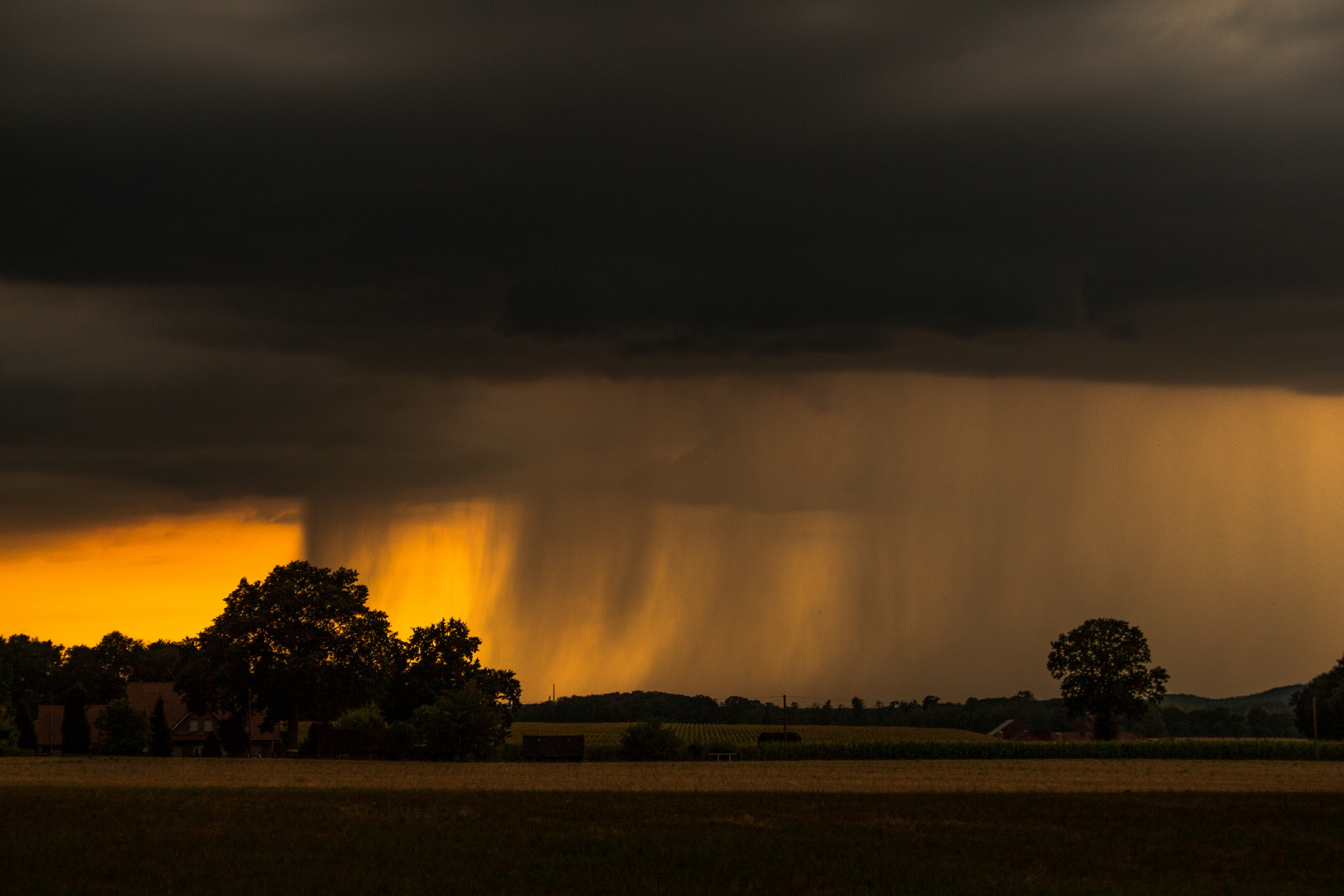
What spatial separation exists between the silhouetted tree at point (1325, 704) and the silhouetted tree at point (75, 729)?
126 metres

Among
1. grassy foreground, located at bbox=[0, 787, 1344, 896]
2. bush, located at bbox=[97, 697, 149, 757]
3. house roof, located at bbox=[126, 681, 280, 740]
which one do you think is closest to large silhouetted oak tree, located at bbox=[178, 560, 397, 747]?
bush, located at bbox=[97, 697, 149, 757]

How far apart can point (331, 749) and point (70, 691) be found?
3163 centimetres

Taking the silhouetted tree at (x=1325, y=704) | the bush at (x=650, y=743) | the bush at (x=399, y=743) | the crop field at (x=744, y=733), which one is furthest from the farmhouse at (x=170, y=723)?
the silhouetted tree at (x=1325, y=704)

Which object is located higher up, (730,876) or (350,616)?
(350,616)

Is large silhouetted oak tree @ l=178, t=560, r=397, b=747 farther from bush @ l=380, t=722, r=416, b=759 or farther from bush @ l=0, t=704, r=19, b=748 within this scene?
bush @ l=0, t=704, r=19, b=748

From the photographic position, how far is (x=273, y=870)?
34906 millimetres

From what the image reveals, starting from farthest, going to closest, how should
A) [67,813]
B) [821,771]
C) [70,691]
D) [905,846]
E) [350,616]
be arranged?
[70,691] → [350,616] → [821,771] → [67,813] → [905,846]

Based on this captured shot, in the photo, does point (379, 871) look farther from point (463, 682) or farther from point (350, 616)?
point (463, 682)

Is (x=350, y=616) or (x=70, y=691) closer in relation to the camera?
(x=350, y=616)

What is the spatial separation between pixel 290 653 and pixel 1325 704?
393 feet

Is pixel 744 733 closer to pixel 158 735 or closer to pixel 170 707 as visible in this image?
pixel 170 707

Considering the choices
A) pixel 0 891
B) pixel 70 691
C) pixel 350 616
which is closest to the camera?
pixel 0 891

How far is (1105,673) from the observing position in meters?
146

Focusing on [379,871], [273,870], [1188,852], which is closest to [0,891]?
[273,870]
